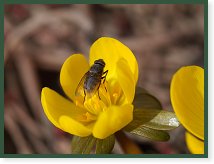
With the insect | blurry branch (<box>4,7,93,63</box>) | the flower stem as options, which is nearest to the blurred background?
blurry branch (<box>4,7,93,63</box>)

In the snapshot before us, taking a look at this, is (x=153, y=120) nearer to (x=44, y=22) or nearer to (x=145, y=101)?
(x=145, y=101)

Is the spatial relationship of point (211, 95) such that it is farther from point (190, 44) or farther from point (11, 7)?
point (11, 7)

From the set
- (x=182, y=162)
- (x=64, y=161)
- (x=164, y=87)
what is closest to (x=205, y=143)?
(x=182, y=162)

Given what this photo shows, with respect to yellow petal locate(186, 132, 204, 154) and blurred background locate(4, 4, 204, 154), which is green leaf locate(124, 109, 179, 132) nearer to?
yellow petal locate(186, 132, 204, 154)

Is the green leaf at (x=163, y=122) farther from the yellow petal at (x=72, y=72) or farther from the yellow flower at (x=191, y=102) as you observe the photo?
the yellow petal at (x=72, y=72)

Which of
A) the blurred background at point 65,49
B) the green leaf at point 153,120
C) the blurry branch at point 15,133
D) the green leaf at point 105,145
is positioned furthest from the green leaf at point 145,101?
the blurry branch at point 15,133

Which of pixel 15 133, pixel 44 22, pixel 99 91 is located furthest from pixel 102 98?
pixel 44 22
